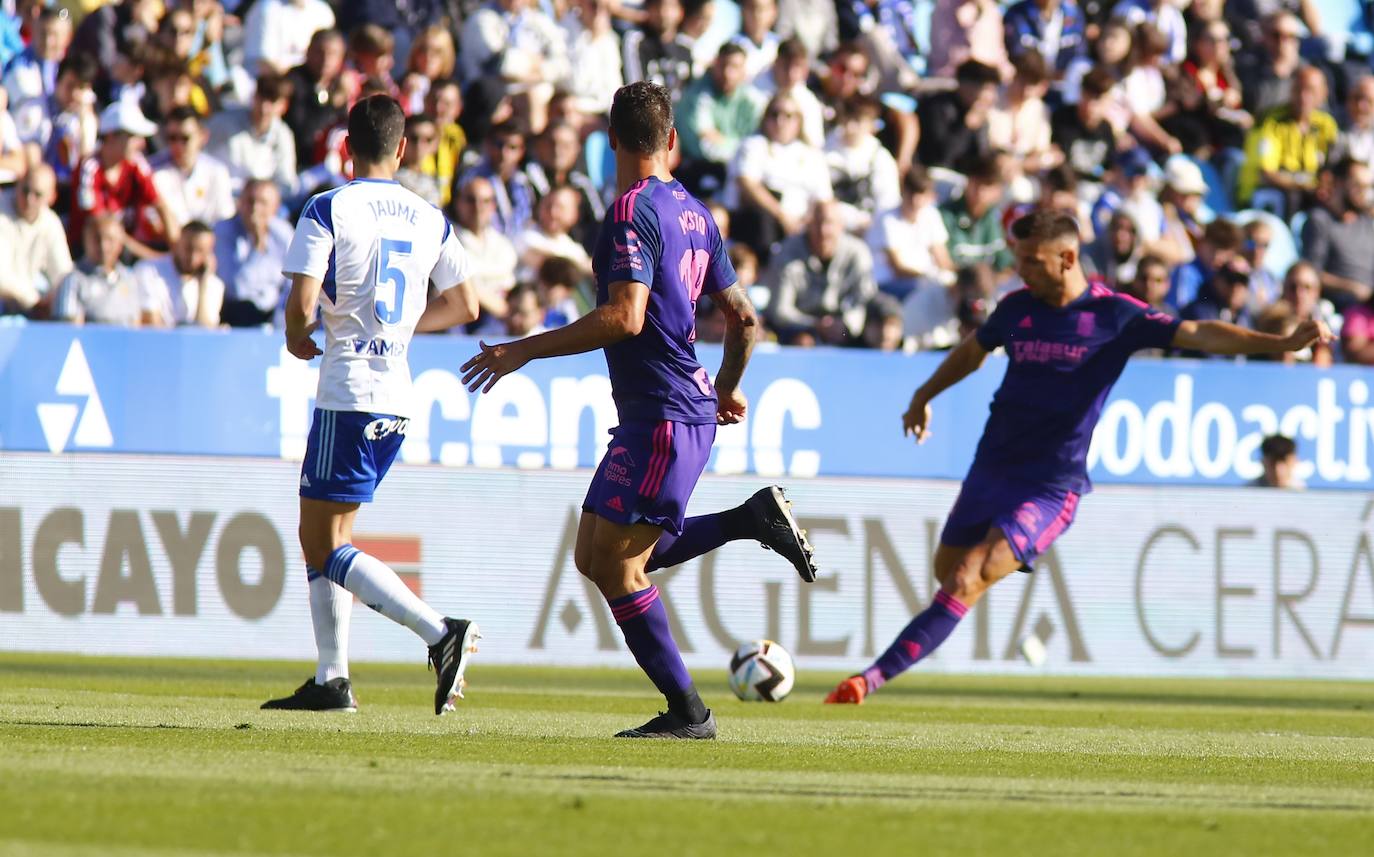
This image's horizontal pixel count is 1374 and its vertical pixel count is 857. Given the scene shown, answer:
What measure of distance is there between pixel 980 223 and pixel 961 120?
1.32m

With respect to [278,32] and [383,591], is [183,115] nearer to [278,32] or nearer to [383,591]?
[278,32]

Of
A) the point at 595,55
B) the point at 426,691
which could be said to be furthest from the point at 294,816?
the point at 595,55

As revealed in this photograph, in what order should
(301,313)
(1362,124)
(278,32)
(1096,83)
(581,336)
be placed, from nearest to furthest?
(581,336) → (301,313) → (278,32) → (1096,83) → (1362,124)

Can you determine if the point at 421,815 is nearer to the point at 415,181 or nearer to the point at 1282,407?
the point at 415,181

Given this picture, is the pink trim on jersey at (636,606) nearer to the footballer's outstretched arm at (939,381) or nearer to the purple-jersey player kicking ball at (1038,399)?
the purple-jersey player kicking ball at (1038,399)

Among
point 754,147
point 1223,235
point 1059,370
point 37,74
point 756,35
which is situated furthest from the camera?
point 756,35

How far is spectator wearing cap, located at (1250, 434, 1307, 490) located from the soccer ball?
7044 millimetres

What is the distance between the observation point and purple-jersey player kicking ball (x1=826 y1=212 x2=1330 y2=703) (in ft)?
32.2

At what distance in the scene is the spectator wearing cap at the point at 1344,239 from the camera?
60.2 ft

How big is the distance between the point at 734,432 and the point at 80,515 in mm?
4409

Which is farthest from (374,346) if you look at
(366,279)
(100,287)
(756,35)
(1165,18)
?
(1165,18)

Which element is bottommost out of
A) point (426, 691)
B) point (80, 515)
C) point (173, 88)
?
point (426, 691)

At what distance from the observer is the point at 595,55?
17297mm

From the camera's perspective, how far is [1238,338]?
9438mm
